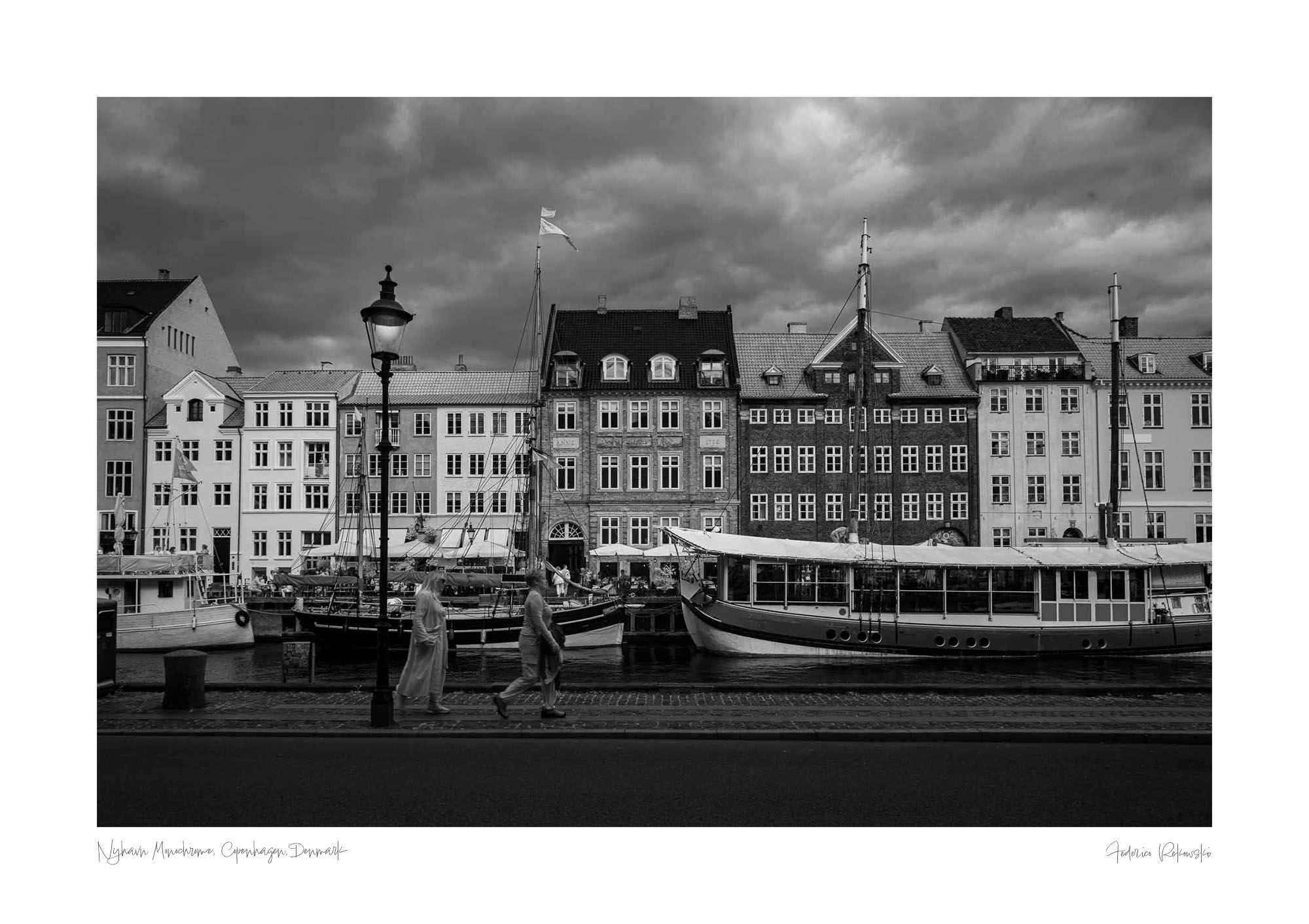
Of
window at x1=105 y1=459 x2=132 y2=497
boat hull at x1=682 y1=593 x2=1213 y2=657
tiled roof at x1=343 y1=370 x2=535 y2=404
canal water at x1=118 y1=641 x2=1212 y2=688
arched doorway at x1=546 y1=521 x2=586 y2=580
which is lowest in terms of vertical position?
canal water at x1=118 y1=641 x2=1212 y2=688

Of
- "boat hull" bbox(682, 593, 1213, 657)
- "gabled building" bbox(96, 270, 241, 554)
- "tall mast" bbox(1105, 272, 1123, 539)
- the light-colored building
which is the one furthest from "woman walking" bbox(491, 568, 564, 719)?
"gabled building" bbox(96, 270, 241, 554)

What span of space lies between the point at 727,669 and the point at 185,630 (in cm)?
2039

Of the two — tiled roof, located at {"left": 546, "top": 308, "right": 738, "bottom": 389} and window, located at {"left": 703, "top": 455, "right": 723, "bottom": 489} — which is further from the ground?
tiled roof, located at {"left": 546, "top": 308, "right": 738, "bottom": 389}

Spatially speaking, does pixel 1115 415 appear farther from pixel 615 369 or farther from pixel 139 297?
pixel 139 297

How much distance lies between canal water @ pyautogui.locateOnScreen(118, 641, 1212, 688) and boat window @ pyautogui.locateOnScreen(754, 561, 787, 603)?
74.7 inches

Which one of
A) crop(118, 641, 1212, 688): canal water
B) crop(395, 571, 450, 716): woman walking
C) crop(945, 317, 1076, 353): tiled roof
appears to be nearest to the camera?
crop(395, 571, 450, 716): woman walking

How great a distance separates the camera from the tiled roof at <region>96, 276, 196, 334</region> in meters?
53.9

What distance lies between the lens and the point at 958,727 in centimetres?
1144

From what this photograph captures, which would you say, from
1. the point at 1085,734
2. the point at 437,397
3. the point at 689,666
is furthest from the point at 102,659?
the point at 437,397

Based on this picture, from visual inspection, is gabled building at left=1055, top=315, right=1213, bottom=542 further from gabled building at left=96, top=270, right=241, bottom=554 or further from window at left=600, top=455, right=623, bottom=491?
gabled building at left=96, top=270, right=241, bottom=554

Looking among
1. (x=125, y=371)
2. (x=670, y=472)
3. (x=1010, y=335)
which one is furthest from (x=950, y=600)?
(x=125, y=371)

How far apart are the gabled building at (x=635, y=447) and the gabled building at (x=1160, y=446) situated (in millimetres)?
20282

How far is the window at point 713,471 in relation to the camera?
5291 centimetres

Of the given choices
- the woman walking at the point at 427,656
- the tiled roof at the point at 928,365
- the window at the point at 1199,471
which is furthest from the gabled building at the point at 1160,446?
the woman walking at the point at 427,656
